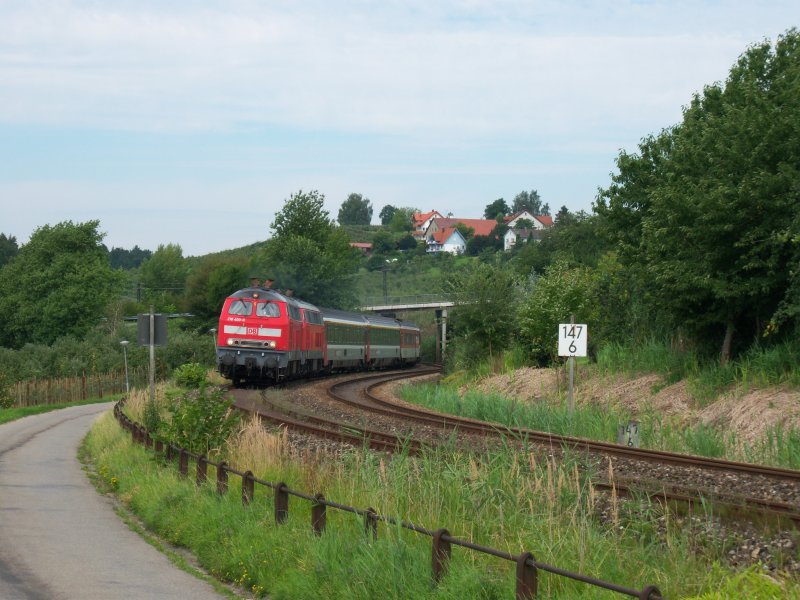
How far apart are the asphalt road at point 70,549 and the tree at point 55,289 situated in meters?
73.4

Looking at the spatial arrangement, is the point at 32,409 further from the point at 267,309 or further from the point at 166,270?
the point at 166,270

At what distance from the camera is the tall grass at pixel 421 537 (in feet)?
24.8

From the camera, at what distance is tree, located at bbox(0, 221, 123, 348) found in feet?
294

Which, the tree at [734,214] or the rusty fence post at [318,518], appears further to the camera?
the tree at [734,214]

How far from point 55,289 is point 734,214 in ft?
252

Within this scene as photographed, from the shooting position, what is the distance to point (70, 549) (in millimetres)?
10969

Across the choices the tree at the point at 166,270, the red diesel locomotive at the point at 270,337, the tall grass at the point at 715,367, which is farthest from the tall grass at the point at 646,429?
the tree at the point at 166,270

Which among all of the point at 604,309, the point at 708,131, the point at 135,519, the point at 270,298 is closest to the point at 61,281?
the point at 270,298

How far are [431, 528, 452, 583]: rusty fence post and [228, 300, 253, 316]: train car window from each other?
3102 cm

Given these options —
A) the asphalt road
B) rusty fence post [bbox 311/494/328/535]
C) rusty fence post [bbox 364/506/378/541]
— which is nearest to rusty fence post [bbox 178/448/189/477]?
the asphalt road

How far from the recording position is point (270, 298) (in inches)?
1489

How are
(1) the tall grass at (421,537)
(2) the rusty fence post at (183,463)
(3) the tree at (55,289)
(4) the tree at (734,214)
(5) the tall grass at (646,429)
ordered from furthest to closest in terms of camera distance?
(3) the tree at (55,289) < (4) the tree at (734,214) < (5) the tall grass at (646,429) < (2) the rusty fence post at (183,463) < (1) the tall grass at (421,537)

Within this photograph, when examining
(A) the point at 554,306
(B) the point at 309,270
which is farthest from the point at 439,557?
(B) the point at 309,270

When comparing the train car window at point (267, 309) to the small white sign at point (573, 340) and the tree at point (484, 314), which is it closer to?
the tree at point (484, 314)
